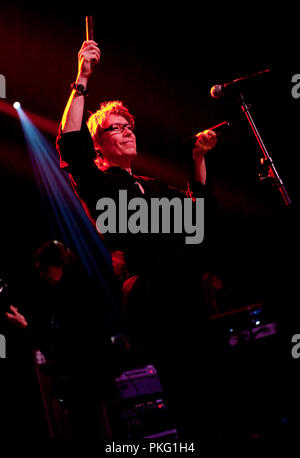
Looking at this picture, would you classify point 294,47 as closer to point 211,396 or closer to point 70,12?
point 70,12

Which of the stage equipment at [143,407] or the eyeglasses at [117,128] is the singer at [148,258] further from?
the stage equipment at [143,407]

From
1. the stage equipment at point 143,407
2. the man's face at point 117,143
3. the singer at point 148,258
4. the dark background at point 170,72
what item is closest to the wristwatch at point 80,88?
the singer at point 148,258

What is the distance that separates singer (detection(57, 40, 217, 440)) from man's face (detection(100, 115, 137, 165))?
0.08m

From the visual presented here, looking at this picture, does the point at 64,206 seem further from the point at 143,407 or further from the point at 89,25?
the point at 89,25

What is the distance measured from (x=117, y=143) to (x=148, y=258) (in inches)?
30.8

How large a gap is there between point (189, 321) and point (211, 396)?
0.85ft

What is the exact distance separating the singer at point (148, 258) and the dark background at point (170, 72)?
1707 millimetres

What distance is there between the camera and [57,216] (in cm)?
593

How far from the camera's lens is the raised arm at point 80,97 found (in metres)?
1.75

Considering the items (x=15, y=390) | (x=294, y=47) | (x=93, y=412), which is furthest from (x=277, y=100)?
(x=15, y=390)

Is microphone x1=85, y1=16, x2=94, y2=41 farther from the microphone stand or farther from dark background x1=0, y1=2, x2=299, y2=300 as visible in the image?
dark background x1=0, y1=2, x2=299, y2=300

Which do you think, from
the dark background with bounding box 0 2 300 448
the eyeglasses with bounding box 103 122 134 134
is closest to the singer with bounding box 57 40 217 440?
the eyeglasses with bounding box 103 122 134 134

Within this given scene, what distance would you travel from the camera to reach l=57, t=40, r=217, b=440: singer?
1.52 metres

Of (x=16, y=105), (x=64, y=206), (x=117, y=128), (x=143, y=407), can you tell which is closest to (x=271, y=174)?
(x=117, y=128)
